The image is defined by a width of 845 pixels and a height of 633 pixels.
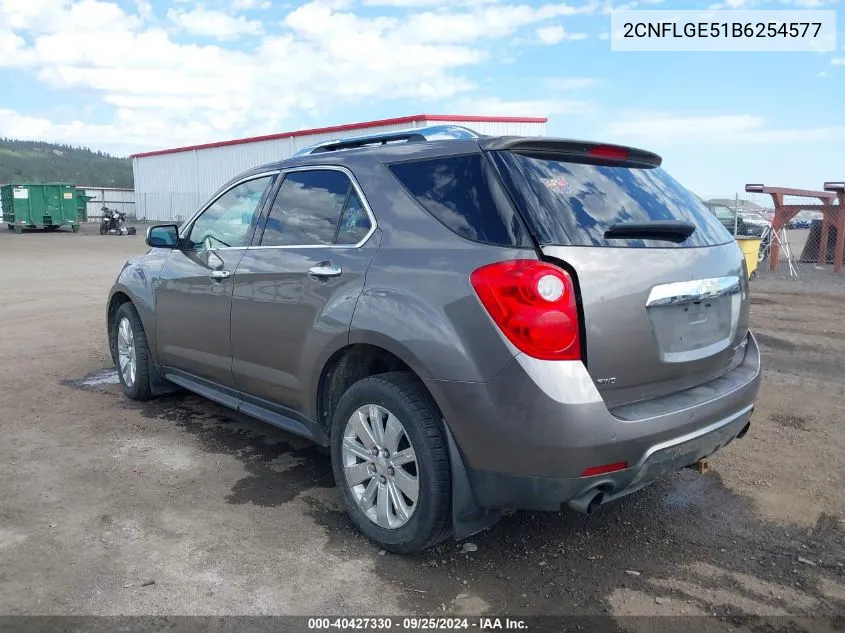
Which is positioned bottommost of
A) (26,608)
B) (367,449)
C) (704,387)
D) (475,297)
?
(26,608)

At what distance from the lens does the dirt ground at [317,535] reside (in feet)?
9.22

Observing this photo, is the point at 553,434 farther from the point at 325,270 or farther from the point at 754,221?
the point at 754,221

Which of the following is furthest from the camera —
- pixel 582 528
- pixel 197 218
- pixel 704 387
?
pixel 197 218

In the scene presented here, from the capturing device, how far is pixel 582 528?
11.3 feet

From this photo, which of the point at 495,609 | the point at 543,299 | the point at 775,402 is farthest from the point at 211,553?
the point at 775,402

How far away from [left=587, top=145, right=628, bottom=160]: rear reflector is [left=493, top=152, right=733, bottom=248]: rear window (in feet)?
0.18

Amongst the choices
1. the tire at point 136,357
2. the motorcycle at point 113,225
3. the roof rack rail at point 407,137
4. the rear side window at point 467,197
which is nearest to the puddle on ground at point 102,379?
the tire at point 136,357

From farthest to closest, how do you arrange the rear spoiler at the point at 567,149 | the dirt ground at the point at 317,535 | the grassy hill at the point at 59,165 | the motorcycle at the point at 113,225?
the grassy hill at the point at 59,165, the motorcycle at the point at 113,225, the rear spoiler at the point at 567,149, the dirt ground at the point at 317,535

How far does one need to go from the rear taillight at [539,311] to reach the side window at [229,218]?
2.03 m

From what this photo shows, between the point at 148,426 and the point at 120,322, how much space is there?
1.08 m

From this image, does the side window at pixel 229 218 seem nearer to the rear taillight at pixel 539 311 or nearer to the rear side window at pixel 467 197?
the rear side window at pixel 467 197

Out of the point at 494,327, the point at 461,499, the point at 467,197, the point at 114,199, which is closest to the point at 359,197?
the point at 467,197

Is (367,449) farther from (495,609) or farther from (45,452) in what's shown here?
(45,452)

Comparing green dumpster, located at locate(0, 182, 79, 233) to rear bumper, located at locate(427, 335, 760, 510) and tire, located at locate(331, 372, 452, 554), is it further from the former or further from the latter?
rear bumper, located at locate(427, 335, 760, 510)
